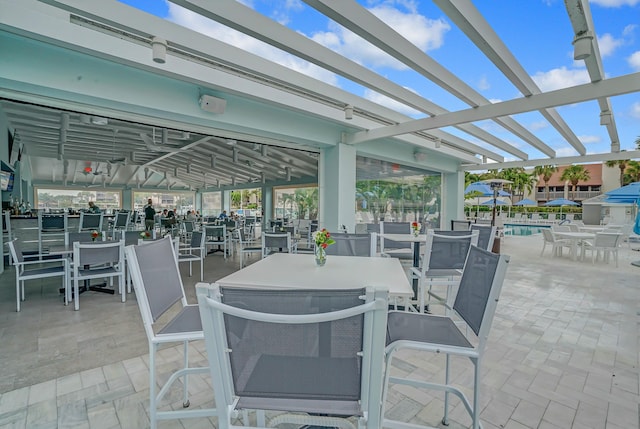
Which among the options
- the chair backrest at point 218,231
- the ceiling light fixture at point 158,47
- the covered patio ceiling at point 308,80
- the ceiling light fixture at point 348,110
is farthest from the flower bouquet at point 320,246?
the chair backrest at point 218,231

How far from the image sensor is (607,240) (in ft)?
20.5

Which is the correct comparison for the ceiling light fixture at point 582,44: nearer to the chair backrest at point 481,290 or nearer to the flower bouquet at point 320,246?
the chair backrest at point 481,290

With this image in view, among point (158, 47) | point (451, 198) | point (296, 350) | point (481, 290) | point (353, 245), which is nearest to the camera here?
point (296, 350)

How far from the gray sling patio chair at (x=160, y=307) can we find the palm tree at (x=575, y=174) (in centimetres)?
3407

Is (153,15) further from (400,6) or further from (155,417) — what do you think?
(155,417)

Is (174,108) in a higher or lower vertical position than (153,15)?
lower

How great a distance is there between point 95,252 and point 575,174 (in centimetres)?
3440

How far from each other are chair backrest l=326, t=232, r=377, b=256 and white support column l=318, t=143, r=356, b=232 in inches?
122

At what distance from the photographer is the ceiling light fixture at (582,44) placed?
2639 millimetres

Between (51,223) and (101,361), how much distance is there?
16.6 ft

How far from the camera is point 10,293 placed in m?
3.99

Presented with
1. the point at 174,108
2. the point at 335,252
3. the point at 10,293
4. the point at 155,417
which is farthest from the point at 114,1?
the point at 10,293

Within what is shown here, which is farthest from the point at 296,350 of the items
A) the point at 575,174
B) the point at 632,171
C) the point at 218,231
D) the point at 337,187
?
the point at 575,174

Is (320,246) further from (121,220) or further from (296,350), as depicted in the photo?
(121,220)
